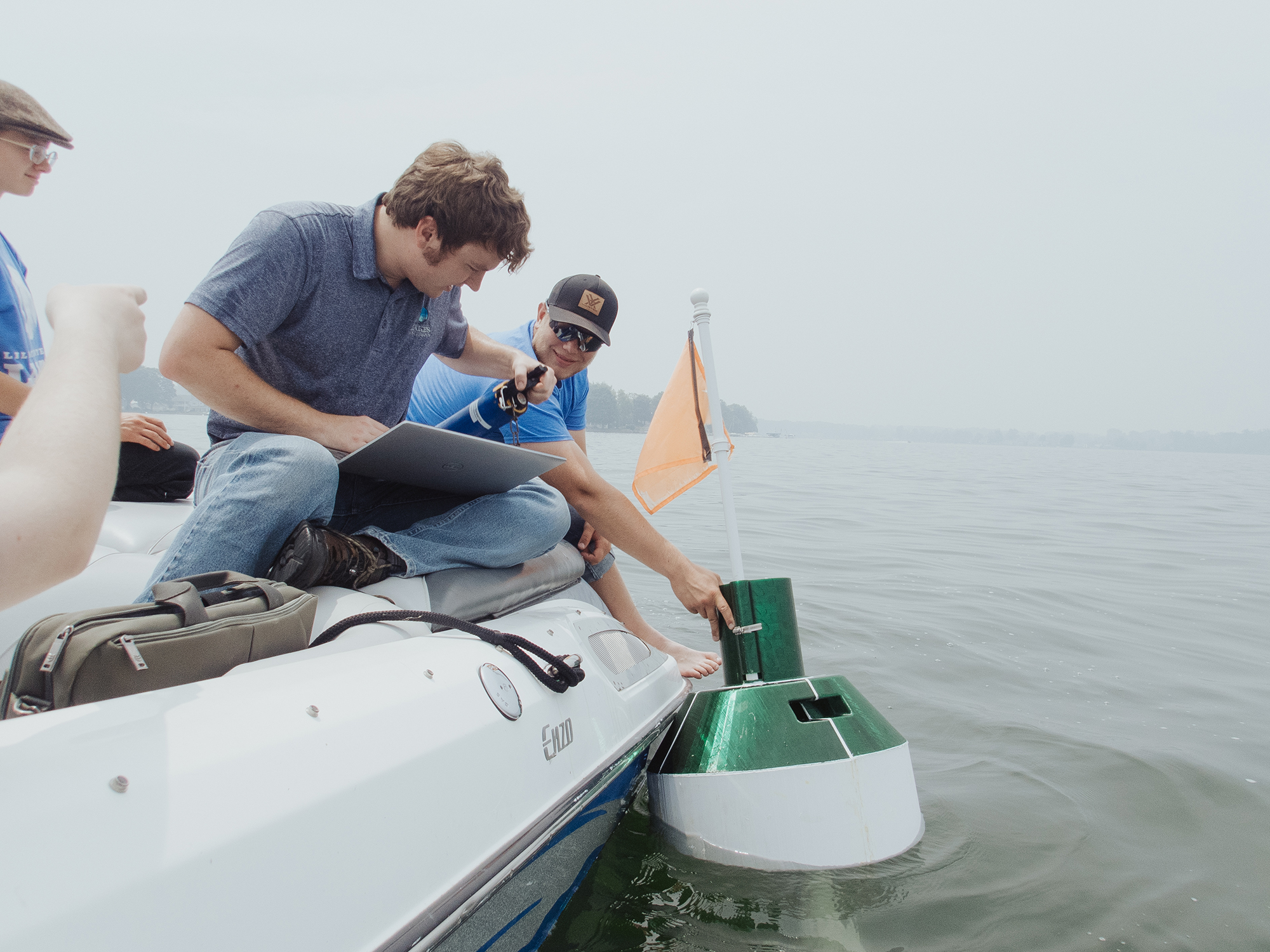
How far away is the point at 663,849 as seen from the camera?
205cm

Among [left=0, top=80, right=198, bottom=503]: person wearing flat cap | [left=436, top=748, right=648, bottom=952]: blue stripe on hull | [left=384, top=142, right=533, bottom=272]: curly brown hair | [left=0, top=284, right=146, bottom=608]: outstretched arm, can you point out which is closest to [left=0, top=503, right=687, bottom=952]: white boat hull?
[left=436, top=748, right=648, bottom=952]: blue stripe on hull

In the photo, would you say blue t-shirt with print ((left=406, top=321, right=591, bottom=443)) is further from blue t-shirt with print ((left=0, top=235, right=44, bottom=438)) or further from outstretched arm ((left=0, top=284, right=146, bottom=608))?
outstretched arm ((left=0, top=284, right=146, bottom=608))

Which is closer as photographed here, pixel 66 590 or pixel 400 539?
pixel 66 590

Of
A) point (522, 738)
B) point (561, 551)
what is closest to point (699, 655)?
point (561, 551)

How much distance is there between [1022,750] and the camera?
288 centimetres

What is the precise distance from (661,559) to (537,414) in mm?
825

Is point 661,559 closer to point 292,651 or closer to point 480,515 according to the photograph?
point 480,515

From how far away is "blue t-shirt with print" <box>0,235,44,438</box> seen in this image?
2223mm

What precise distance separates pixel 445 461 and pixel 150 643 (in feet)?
2.96

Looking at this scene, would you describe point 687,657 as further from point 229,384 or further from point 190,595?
point 190,595

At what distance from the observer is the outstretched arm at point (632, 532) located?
2365 mm

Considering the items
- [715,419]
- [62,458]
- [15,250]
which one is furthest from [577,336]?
[62,458]

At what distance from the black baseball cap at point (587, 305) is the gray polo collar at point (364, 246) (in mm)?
977

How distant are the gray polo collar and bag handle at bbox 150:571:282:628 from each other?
0.98m
